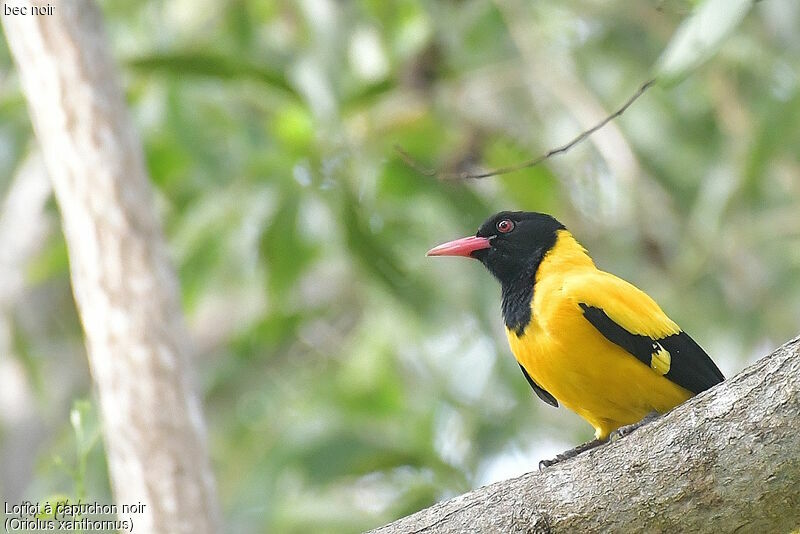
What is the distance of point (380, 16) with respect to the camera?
7.25m

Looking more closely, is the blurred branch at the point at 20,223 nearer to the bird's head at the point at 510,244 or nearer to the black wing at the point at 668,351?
the bird's head at the point at 510,244

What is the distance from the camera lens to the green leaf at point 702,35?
Answer: 2939 millimetres

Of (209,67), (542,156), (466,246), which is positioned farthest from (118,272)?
(209,67)

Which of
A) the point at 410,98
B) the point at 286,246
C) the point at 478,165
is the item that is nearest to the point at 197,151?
the point at 286,246

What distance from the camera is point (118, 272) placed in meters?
4.18

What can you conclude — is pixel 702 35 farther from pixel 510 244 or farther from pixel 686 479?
pixel 510 244

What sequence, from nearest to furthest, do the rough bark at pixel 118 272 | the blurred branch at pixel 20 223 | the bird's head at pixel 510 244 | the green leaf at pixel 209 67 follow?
1. the rough bark at pixel 118 272
2. the bird's head at pixel 510 244
3. the green leaf at pixel 209 67
4. the blurred branch at pixel 20 223

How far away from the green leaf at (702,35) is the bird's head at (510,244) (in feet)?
3.91

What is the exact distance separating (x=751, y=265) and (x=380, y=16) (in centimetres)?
311

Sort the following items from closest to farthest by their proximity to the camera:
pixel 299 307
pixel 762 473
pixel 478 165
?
pixel 762 473, pixel 478 165, pixel 299 307

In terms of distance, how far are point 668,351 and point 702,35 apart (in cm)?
107

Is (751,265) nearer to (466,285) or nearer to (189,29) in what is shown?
(466,285)

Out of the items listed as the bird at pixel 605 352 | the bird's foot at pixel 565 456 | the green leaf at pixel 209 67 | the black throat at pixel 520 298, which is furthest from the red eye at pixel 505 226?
the green leaf at pixel 209 67

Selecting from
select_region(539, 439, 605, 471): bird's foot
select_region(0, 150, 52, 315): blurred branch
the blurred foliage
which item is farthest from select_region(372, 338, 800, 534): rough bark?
select_region(0, 150, 52, 315): blurred branch
